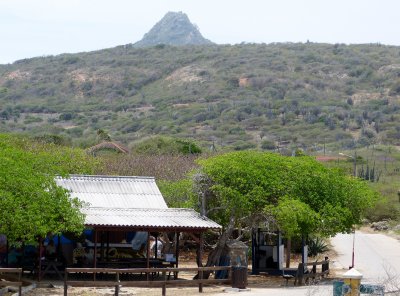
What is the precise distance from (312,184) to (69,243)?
8154mm

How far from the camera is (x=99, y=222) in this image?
28922 mm

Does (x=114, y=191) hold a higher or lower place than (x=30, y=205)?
lower

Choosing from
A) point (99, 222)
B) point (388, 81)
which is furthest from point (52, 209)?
point (388, 81)

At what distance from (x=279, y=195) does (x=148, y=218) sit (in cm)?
430

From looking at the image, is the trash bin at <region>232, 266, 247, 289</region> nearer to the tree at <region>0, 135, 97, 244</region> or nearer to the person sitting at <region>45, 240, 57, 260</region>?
the tree at <region>0, 135, 97, 244</region>

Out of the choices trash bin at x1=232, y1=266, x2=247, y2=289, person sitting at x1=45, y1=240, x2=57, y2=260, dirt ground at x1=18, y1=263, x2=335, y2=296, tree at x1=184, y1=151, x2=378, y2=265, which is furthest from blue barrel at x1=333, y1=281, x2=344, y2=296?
person sitting at x1=45, y1=240, x2=57, y2=260

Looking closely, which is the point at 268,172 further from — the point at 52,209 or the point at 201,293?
the point at 52,209

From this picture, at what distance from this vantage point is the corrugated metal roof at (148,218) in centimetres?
2919

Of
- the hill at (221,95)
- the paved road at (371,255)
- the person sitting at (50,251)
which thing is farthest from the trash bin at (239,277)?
the hill at (221,95)

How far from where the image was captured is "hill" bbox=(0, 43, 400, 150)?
106250mm

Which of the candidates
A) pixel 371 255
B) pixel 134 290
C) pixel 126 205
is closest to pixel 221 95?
pixel 371 255

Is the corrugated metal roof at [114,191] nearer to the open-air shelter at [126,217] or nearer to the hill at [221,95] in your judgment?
the open-air shelter at [126,217]

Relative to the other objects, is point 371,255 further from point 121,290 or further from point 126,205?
point 121,290

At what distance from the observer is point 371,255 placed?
42000 mm
